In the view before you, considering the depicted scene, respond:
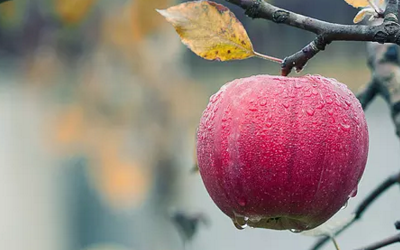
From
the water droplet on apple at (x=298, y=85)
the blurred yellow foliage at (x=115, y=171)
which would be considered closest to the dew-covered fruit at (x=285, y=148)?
the water droplet on apple at (x=298, y=85)

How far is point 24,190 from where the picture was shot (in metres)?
4.86

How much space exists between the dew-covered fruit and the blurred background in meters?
0.27

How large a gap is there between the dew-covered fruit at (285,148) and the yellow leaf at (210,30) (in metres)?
0.03

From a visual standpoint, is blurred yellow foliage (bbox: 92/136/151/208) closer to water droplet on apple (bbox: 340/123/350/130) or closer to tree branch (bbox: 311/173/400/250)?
tree branch (bbox: 311/173/400/250)

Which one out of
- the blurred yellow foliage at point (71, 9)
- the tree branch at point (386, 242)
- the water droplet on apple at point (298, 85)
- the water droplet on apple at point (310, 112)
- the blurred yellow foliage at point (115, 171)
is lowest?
the blurred yellow foliage at point (115, 171)

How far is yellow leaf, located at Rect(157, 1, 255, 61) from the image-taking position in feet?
1.98

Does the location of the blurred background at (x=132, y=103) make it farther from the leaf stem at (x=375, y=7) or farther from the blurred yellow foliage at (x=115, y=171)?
the leaf stem at (x=375, y=7)

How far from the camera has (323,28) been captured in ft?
1.77

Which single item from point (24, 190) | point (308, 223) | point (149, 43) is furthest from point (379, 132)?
point (308, 223)

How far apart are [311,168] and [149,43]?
4.48 feet

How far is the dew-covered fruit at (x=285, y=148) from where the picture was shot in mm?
579

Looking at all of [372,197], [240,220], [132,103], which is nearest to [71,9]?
[132,103]

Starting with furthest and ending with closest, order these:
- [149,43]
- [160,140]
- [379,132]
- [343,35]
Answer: [379,132]
[160,140]
[149,43]
[343,35]

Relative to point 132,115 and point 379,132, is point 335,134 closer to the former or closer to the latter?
point 132,115
